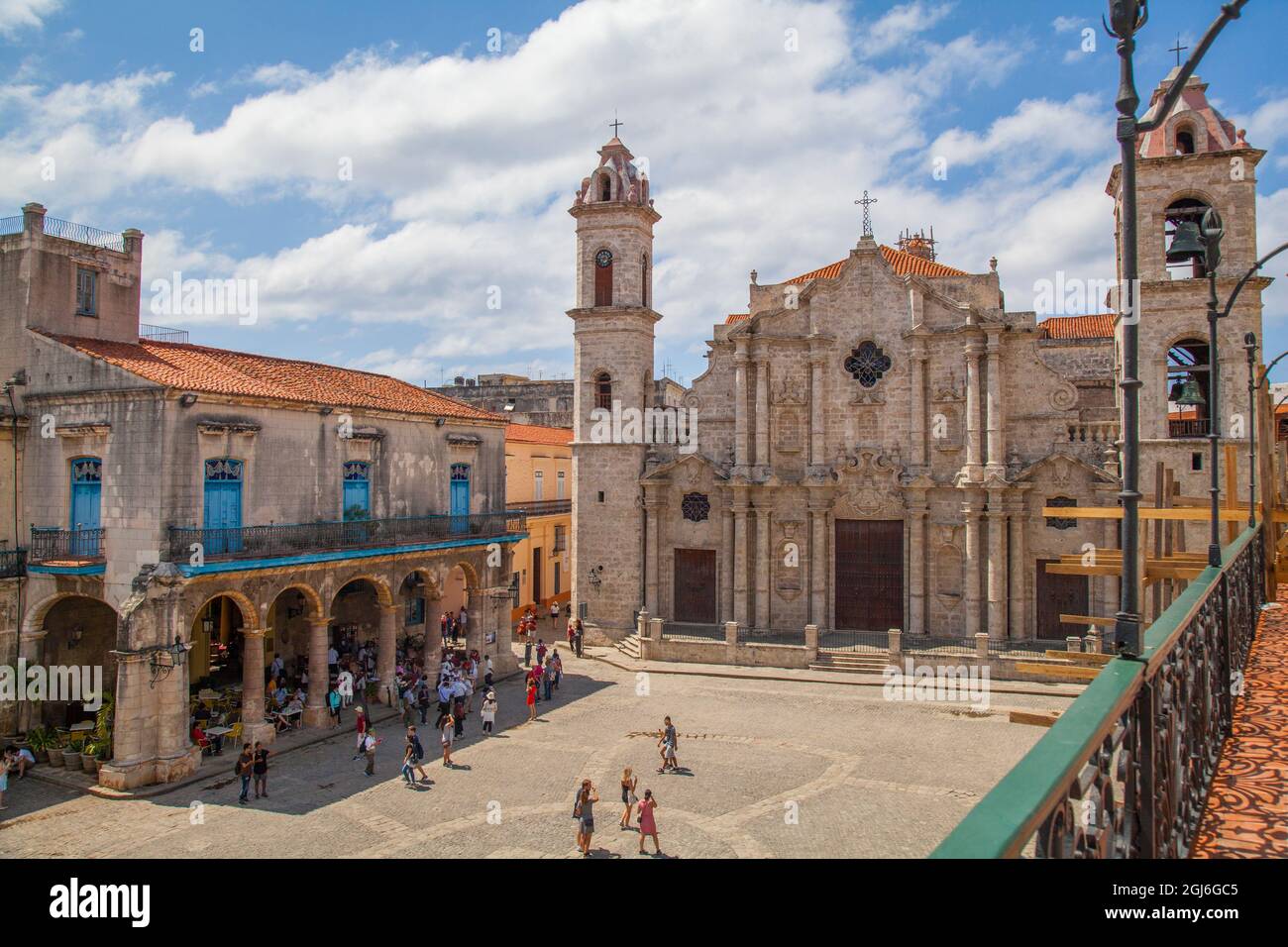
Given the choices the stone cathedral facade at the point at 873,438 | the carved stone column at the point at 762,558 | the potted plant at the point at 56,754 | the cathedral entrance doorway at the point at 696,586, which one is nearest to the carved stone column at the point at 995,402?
the stone cathedral facade at the point at 873,438

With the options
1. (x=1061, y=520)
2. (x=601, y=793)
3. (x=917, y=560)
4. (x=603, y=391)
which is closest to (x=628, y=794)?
Result: (x=601, y=793)

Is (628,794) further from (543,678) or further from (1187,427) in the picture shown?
(1187,427)

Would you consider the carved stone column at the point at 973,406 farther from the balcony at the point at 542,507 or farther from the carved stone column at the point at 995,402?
the balcony at the point at 542,507

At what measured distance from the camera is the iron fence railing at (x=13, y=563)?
21.5 m

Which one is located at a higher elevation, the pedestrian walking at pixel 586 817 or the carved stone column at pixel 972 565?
the carved stone column at pixel 972 565

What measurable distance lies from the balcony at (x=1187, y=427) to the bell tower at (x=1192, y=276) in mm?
92

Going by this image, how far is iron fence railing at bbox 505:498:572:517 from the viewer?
41281mm

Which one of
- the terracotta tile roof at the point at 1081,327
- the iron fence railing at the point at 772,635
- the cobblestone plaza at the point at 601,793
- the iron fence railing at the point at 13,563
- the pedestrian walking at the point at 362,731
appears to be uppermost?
the terracotta tile roof at the point at 1081,327

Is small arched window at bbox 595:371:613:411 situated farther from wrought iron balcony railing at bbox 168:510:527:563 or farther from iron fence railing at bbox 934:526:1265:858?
iron fence railing at bbox 934:526:1265:858

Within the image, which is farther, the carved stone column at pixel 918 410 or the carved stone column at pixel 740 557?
the carved stone column at pixel 740 557

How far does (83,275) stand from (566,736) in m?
17.8
